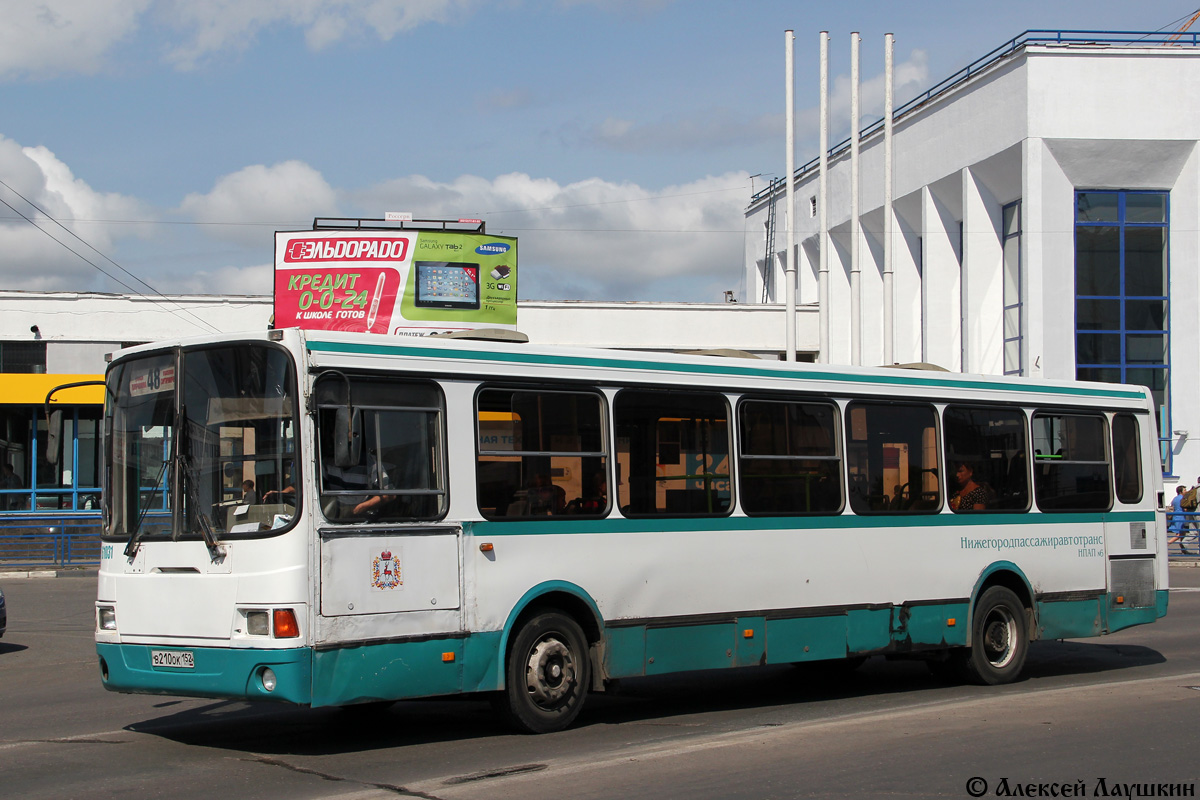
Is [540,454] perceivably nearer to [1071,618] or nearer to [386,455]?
[386,455]

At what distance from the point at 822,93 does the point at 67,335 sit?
2370cm

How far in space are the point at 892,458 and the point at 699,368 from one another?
234cm

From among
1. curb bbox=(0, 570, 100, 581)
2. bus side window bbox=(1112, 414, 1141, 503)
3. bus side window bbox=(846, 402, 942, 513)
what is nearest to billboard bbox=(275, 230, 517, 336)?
curb bbox=(0, 570, 100, 581)

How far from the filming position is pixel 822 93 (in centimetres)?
3650

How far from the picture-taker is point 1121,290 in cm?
3741

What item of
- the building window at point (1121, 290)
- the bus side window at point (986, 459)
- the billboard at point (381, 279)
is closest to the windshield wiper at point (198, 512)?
the bus side window at point (986, 459)

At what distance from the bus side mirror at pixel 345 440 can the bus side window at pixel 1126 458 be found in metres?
8.84

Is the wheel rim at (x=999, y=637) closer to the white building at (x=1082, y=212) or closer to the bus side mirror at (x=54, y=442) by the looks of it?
the bus side mirror at (x=54, y=442)

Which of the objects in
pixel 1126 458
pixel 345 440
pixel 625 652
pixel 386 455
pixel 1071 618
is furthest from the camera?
pixel 1126 458

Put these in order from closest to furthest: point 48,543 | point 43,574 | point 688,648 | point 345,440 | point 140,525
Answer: point 345,440, point 140,525, point 688,648, point 43,574, point 48,543

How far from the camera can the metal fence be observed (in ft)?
88.5

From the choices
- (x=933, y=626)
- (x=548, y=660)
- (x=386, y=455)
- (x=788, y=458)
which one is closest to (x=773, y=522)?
(x=788, y=458)

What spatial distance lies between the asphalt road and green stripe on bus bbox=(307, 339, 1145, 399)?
268cm

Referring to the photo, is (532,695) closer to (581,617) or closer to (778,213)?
(581,617)
